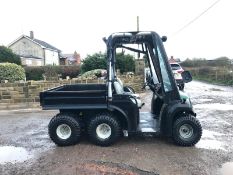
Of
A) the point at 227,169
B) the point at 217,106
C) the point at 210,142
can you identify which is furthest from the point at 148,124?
the point at 217,106

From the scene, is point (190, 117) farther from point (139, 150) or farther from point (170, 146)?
point (139, 150)

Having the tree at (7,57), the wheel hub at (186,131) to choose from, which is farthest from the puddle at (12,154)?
the tree at (7,57)

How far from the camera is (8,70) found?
16500 mm

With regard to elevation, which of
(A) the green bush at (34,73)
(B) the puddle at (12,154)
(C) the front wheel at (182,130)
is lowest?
(B) the puddle at (12,154)

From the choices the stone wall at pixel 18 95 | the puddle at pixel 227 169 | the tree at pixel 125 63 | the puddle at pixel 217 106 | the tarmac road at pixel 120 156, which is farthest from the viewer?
the tree at pixel 125 63

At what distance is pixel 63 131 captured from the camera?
7082 millimetres

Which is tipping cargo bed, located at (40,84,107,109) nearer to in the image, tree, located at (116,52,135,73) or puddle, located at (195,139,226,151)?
puddle, located at (195,139,226,151)

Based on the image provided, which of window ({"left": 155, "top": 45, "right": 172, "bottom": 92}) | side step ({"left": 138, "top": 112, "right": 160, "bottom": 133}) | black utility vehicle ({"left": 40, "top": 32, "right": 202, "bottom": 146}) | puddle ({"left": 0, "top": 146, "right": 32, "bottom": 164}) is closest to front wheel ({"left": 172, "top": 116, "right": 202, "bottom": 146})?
black utility vehicle ({"left": 40, "top": 32, "right": 202, "bottom": 146})

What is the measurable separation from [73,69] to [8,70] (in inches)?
521

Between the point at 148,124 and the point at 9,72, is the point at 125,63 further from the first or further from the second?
the point at 148,124

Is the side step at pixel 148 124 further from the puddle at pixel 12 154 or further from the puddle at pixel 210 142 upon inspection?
the puddle at pixel 12 154

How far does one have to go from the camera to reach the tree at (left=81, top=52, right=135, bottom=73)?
20.2 metres

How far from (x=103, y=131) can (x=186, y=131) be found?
1756 mm

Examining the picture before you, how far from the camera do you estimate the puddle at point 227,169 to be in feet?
17.6
